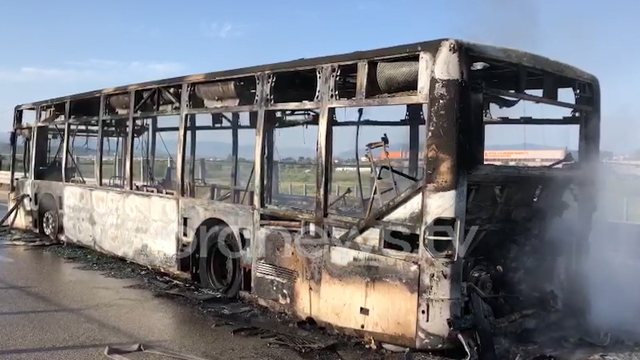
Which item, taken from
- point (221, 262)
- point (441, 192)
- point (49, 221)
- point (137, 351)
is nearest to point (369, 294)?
point (441, 192)

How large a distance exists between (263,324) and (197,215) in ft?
6.56

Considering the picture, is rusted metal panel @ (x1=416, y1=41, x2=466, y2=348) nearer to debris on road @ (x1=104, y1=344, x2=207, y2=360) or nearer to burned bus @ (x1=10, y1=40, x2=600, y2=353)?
burned bus @ (x1=10, y1=40, x2=600, y2=353)

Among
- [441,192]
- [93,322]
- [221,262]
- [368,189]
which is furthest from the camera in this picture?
[221,262]

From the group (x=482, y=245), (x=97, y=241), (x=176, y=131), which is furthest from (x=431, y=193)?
(x=97, y=241)

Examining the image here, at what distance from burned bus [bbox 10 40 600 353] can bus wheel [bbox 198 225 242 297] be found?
0.07 ft

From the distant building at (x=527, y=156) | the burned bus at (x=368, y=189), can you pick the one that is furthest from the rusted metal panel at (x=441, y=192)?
the distant building at (x=527, y=156)

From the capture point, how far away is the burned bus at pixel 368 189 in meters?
4.73

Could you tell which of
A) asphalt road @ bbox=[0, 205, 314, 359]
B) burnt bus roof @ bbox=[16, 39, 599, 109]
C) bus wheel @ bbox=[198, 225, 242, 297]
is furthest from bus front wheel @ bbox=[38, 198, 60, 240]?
burnt bus roof @ bbox=[16, 39, 599, 109]

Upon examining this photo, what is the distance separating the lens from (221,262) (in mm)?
7512

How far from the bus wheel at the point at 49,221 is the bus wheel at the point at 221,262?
4.92 m

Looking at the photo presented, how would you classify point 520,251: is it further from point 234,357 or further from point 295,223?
point 234,357

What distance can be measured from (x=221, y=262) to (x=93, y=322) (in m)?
1.85

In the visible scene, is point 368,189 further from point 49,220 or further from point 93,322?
point 49,220

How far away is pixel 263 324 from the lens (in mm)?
6129
